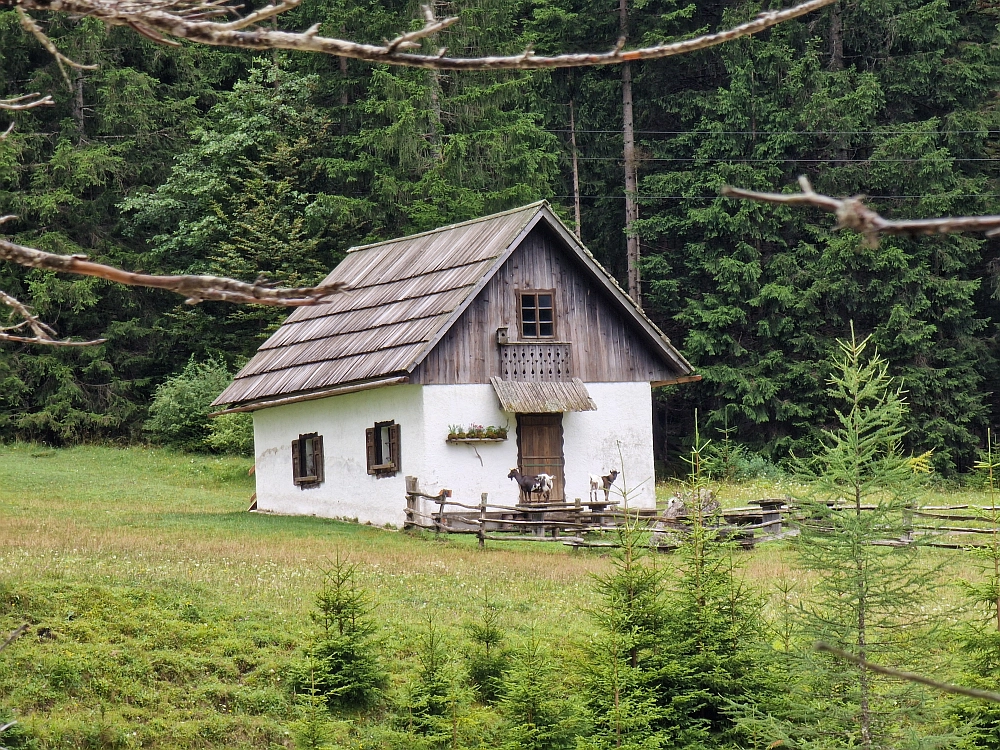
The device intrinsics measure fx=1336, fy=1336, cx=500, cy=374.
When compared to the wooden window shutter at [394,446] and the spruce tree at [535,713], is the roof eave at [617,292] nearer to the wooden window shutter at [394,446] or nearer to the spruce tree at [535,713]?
the wooden window shutter at [394,446]

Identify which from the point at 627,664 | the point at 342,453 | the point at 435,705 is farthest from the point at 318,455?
the point at 627,664

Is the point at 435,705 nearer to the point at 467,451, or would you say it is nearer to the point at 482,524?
the point at 482,524

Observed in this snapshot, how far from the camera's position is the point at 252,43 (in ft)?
13.8

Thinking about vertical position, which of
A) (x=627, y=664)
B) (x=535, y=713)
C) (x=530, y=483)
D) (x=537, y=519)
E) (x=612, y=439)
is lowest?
(x=535, y=713)

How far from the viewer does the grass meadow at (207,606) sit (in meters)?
14.4

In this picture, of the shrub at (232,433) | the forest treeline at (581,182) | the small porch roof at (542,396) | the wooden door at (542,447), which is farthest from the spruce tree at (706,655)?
the forest treeline at (581,182)

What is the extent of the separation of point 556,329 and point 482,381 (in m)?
2.17

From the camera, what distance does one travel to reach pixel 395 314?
96.7 ft

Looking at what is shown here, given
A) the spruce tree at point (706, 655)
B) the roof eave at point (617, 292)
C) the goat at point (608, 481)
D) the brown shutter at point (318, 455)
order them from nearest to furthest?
the spruce tree at point (706, 655) → the roof eave at point (617, 292) → the goat at point (608, 481) → the brown shutter at point (318, 455)

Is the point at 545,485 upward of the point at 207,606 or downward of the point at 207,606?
upward

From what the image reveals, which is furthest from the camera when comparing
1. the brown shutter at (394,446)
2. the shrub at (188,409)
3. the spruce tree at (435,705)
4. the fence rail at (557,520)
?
the shrub at (188,409)

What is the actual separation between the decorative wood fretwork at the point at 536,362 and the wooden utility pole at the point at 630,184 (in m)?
18.1

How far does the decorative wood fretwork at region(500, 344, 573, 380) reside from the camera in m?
28.2

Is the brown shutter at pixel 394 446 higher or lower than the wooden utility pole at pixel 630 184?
lower
